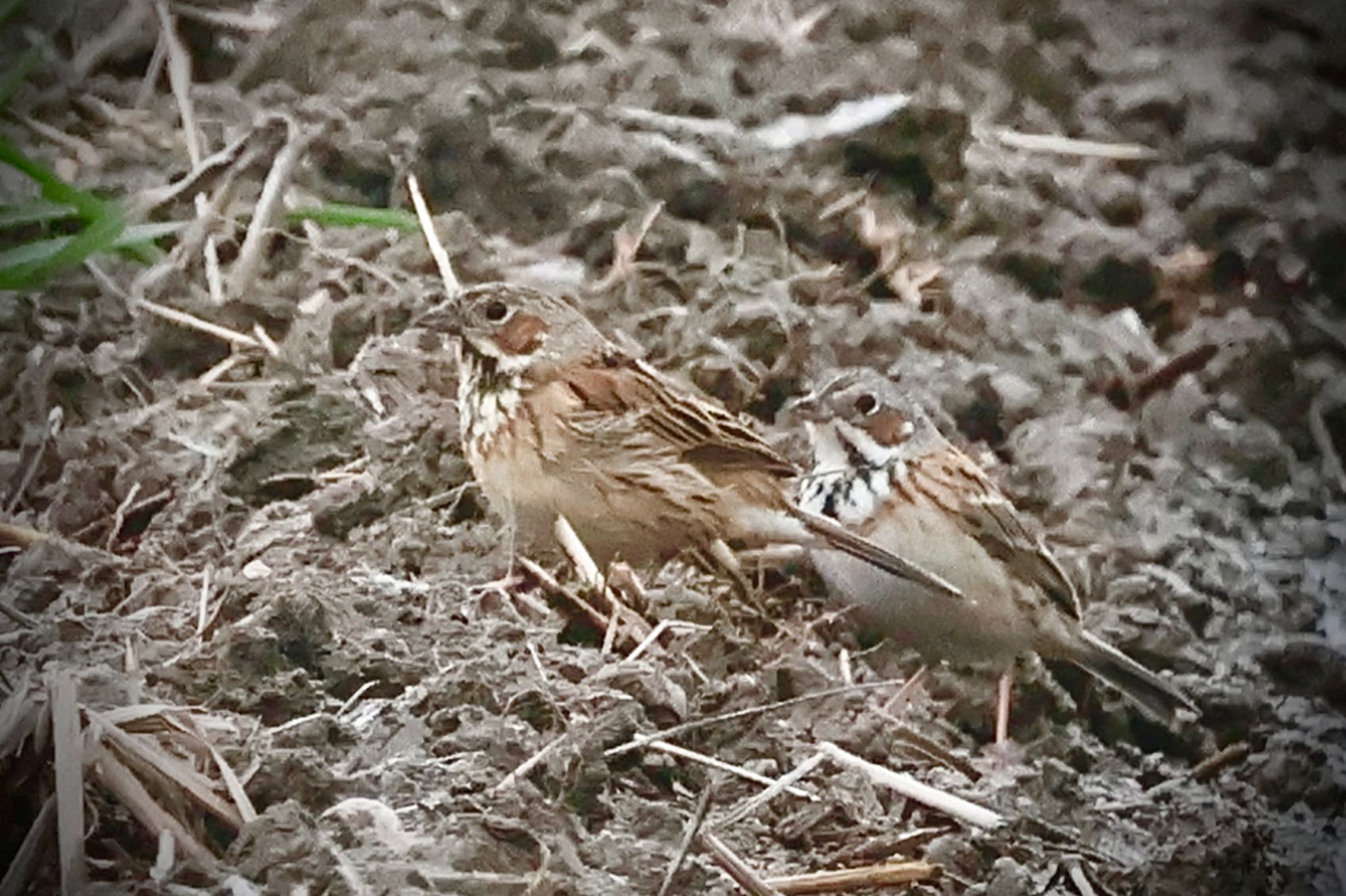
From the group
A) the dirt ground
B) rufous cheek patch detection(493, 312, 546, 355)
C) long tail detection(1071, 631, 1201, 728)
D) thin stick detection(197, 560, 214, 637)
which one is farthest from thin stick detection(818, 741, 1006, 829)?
thin stick detection(197, 560, 214, 637)

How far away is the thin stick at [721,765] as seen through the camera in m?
1.17

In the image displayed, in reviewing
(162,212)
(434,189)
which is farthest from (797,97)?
(162,212)

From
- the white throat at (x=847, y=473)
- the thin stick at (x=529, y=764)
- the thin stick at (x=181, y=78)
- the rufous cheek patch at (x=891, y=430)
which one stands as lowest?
the thin stick at (x=529, y=764)

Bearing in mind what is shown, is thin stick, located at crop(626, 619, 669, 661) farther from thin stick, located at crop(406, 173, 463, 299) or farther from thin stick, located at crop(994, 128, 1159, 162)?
thin stick, located at crop(994, 128, 1159, 162)

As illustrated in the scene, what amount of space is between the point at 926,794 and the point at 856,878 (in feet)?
0.27

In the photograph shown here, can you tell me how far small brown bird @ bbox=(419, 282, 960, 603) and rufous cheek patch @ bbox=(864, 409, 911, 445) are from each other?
0.07m

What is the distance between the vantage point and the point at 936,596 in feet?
3.94

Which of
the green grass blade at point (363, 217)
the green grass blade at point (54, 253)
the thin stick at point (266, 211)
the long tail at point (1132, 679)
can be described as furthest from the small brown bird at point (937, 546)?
the green grass blade at point (54, 253)

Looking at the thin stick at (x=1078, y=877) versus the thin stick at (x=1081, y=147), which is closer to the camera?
the thin stick at (x=1078, y=877)

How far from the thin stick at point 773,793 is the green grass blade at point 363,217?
1.71 ft

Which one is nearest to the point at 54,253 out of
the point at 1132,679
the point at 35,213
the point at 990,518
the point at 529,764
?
the point at 35,213

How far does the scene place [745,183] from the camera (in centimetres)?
126

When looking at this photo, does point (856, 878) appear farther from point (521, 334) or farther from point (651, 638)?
point (521, 334)

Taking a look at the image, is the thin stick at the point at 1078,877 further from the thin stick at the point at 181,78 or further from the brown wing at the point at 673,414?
the thin stick at the point at 181,78
